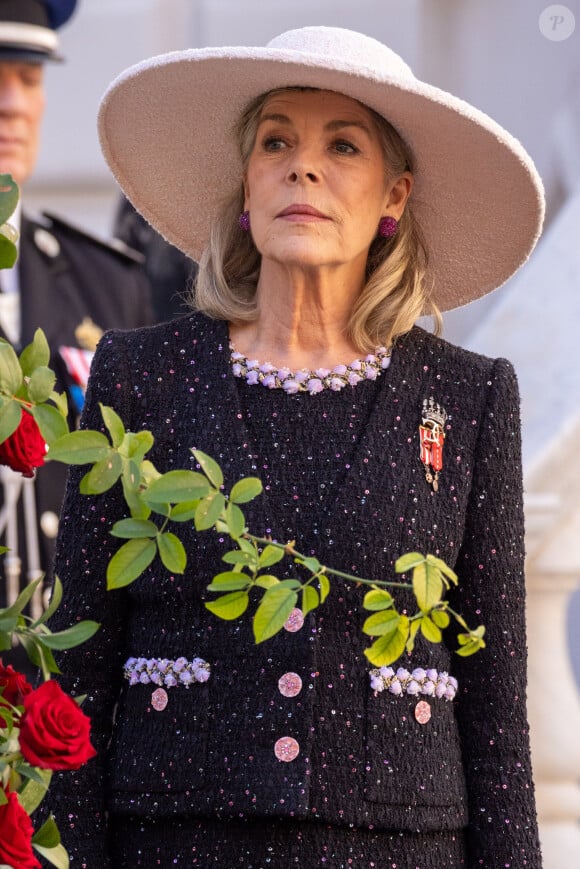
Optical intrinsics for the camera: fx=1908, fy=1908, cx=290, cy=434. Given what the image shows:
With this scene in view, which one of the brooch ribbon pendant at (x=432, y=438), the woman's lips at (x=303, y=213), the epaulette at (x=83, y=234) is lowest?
the brooch ribbon pendant at (x=432, y=438)

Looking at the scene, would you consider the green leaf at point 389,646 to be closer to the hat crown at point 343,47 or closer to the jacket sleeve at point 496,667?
the jacket sleeve at point 496,667

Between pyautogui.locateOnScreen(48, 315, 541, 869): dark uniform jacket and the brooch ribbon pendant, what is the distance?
0.04ft

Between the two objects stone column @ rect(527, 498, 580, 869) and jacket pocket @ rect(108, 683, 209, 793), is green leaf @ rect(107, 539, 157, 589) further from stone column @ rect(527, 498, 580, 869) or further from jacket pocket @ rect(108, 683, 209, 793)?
stone column @ rect(527, 498, 580, 869)

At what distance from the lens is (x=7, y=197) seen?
189cm

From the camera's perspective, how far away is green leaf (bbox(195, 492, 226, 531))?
1.93 metres

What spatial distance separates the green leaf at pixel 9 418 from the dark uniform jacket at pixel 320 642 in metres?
0.88

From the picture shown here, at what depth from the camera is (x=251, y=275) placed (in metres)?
3.15

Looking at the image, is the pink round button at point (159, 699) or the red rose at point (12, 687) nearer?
the red rose at point (12, 687)

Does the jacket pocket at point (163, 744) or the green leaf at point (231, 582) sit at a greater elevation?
the jacket pocket at point (163, 744)

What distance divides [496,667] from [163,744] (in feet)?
1.69

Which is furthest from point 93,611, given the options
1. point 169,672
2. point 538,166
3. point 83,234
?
point 538,166

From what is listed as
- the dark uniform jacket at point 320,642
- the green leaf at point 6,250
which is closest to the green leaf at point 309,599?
the green leaf at point 6,250

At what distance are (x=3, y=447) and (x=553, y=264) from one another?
3340 millimetres

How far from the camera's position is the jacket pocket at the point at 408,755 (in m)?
2.71
